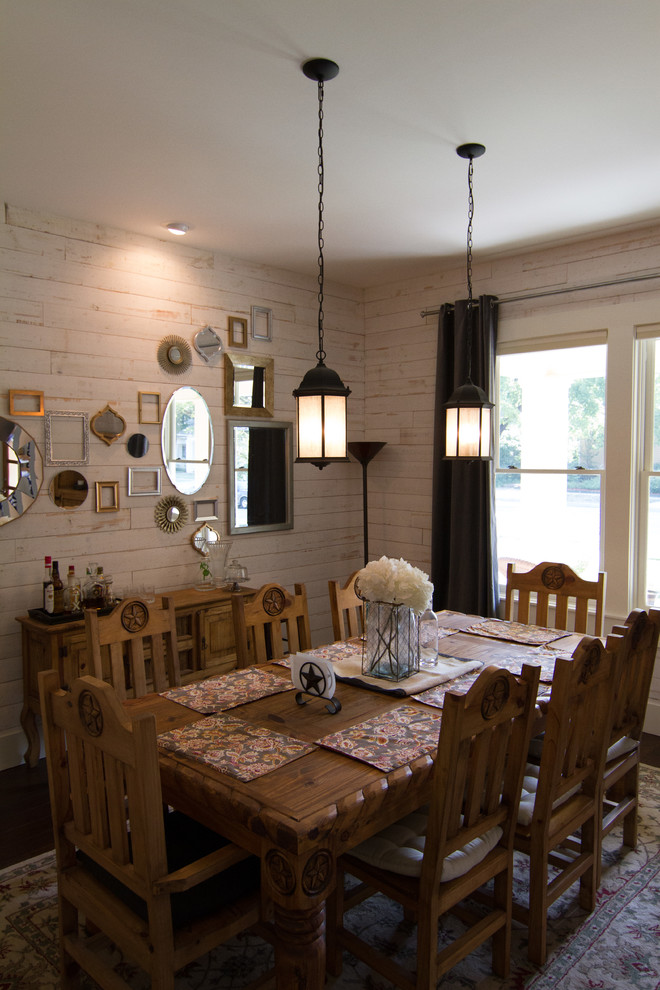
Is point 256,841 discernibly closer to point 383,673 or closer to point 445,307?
point 383,673

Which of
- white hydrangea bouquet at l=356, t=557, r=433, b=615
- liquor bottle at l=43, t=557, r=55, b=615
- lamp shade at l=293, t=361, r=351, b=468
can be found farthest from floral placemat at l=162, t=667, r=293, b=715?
liquor bottle at l=43, t=557, r=55, b=615

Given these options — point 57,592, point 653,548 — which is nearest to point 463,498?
point 653,548

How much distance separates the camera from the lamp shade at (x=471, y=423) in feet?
8.75

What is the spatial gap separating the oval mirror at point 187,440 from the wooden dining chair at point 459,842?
2.54 m

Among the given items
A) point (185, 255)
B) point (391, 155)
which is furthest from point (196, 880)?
point (185, 255)

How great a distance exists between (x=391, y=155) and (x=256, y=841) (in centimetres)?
260

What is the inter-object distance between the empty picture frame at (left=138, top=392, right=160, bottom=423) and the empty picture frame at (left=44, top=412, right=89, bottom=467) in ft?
1.06

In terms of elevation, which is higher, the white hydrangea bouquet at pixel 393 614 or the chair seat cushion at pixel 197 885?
the white hydrangea bouquet at pixel 393 614

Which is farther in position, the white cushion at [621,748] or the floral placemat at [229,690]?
the white cushion at [621,748]

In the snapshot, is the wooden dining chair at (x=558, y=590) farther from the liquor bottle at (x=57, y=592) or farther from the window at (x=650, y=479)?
the liquor bottle at (x=57, y=592)

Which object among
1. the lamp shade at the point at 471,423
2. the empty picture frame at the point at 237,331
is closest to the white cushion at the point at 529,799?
the lamp shade at the point at 471,423

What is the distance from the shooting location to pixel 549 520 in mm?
4270

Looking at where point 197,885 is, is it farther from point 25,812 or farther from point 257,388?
point 257,388

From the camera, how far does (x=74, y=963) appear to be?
182cm
